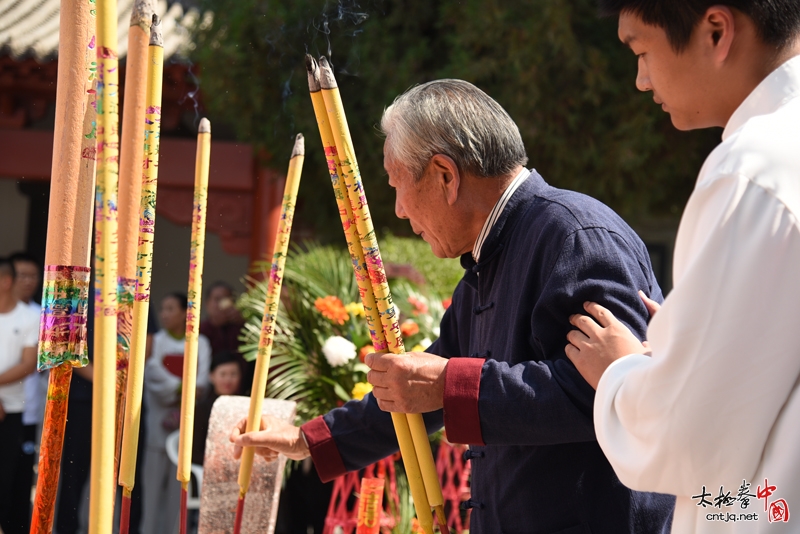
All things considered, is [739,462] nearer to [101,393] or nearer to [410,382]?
[410,382]

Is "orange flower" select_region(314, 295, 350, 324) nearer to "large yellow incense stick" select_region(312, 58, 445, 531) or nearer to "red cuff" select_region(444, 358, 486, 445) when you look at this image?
"large yellow incense stick" select_region(312, 58, 445, 531)

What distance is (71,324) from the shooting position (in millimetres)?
1237

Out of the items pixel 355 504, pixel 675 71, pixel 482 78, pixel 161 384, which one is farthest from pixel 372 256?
pixel 482 78

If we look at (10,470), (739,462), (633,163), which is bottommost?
(10,470)

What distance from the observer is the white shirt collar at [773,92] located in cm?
102

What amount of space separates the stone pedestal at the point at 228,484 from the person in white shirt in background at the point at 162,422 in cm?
213

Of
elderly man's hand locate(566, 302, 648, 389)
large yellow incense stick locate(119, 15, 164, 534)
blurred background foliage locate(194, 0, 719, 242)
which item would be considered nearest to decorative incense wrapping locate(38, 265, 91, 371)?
large yellow incense stick locate(119, 15, 164, 534)

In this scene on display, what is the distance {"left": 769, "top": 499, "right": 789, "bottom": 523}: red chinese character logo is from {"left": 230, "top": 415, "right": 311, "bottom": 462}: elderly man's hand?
3.81ft

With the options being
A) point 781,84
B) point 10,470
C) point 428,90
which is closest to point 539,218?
point 428,90

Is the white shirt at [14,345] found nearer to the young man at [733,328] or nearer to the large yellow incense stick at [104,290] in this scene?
the large yellow incense stick at [104,290]

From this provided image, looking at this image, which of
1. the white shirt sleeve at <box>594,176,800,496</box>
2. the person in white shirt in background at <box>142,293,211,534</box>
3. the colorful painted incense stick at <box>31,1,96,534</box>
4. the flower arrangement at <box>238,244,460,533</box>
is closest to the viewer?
the white shirt sleeve at <box>594,176,800,496</box>

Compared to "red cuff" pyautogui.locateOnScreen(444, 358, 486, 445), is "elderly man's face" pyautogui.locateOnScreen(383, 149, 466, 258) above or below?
above

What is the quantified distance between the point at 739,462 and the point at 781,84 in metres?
0.45

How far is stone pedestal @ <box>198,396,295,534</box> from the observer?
239 centimetres
